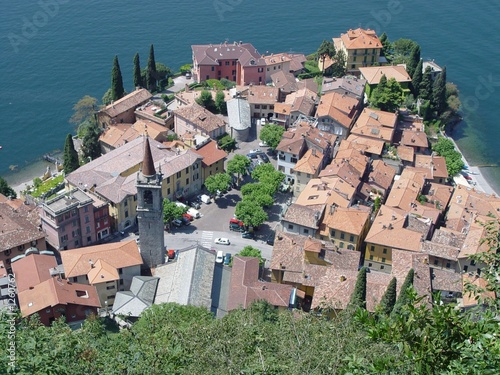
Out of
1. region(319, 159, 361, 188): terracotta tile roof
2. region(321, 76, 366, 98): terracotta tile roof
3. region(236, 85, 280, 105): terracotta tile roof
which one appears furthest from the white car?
region(321, 76, 366, 98): terracotta tile roof

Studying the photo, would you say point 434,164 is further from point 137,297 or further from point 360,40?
point 137,297

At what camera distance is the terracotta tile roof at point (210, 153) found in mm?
79387

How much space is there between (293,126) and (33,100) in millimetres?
48802

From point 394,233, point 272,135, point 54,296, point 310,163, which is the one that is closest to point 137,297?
point 54,296

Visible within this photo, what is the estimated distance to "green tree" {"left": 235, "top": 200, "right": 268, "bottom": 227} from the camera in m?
69.3

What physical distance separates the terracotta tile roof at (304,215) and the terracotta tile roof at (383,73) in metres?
36.4

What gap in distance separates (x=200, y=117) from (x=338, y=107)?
19820mm

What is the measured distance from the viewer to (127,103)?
91938mm

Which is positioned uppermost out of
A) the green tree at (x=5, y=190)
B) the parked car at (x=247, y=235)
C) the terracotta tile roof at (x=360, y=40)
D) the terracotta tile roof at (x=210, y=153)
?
the terracotta tile roof at (x=360, y=40)

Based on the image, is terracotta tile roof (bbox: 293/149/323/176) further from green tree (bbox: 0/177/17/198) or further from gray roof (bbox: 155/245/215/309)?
green tree (bbox: 0/177/17/198)

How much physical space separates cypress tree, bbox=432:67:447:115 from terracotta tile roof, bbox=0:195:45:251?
63.0 m

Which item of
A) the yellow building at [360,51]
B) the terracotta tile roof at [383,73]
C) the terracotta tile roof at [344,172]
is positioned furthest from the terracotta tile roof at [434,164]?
the yellow building at [360,51]

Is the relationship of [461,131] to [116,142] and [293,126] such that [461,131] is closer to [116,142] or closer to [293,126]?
[293,126]

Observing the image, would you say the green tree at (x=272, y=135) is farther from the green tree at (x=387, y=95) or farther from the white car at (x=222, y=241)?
the white car at (x=222, y=241)
